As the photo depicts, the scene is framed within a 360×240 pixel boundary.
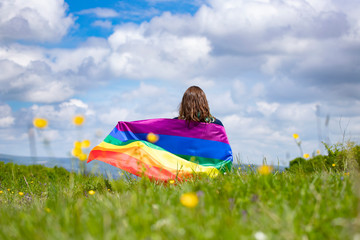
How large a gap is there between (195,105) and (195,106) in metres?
0.02

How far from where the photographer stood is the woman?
7211mm

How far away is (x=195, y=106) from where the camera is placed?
23.7ft

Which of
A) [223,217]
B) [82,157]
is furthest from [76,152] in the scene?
[223,217]

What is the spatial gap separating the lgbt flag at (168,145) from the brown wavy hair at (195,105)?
164 mm

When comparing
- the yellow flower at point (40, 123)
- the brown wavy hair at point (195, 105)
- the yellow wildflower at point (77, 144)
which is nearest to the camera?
the yellow flower at point (40, 123)

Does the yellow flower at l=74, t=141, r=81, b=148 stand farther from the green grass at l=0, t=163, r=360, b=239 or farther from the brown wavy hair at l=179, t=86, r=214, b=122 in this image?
the brown wavy hair at l=179, t=86, r=214, b=122

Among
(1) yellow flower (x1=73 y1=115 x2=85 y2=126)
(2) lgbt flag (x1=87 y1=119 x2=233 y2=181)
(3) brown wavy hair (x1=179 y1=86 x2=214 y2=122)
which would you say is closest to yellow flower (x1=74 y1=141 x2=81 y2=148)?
(1) yellow flower (x1=73 y1=115 x2=85 y2=126)

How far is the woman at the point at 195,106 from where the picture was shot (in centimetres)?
721

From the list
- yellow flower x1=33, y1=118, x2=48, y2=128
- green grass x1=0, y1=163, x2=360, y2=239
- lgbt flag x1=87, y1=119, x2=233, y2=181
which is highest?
yellow flower x1=33, y1=118, x2=48, y2=128

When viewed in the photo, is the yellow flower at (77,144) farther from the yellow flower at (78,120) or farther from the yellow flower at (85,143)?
the yellow flower at (78,120)

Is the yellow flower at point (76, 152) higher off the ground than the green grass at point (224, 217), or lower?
higher

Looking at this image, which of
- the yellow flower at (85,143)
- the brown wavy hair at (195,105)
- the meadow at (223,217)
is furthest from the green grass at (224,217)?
the brown wavy hair at (195,105)

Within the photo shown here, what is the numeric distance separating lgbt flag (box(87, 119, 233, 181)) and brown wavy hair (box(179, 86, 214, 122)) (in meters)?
0.16

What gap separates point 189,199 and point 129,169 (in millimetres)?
4662
